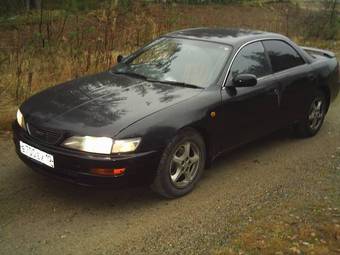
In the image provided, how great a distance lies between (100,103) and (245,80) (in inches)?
58.4

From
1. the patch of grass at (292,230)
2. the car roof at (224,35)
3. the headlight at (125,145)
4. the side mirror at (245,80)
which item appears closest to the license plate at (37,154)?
the headlight at (125,145)

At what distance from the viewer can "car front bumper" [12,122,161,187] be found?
4074 millimetres

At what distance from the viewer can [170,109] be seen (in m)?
4.50

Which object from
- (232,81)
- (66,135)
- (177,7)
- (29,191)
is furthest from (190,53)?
(177,7)

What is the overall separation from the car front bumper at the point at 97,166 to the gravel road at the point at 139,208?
0.33m

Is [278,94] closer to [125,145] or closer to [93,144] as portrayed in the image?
[125,145]

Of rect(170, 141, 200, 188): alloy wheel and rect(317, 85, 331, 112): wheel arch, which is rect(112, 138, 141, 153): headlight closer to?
rect(170, 141, 200, 188): alloy wheel

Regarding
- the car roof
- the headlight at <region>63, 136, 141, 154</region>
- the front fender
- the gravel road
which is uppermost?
the car roof

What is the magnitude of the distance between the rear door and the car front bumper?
2.22m

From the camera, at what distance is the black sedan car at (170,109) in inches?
163

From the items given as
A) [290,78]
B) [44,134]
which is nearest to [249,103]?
[290,78]

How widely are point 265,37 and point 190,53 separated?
110 centimetres

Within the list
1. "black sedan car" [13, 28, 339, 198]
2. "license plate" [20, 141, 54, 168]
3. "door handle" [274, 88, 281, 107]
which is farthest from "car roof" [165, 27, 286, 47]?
"license plate" [20, 141, 54, 168]

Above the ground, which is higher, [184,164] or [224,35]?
[224,35]
